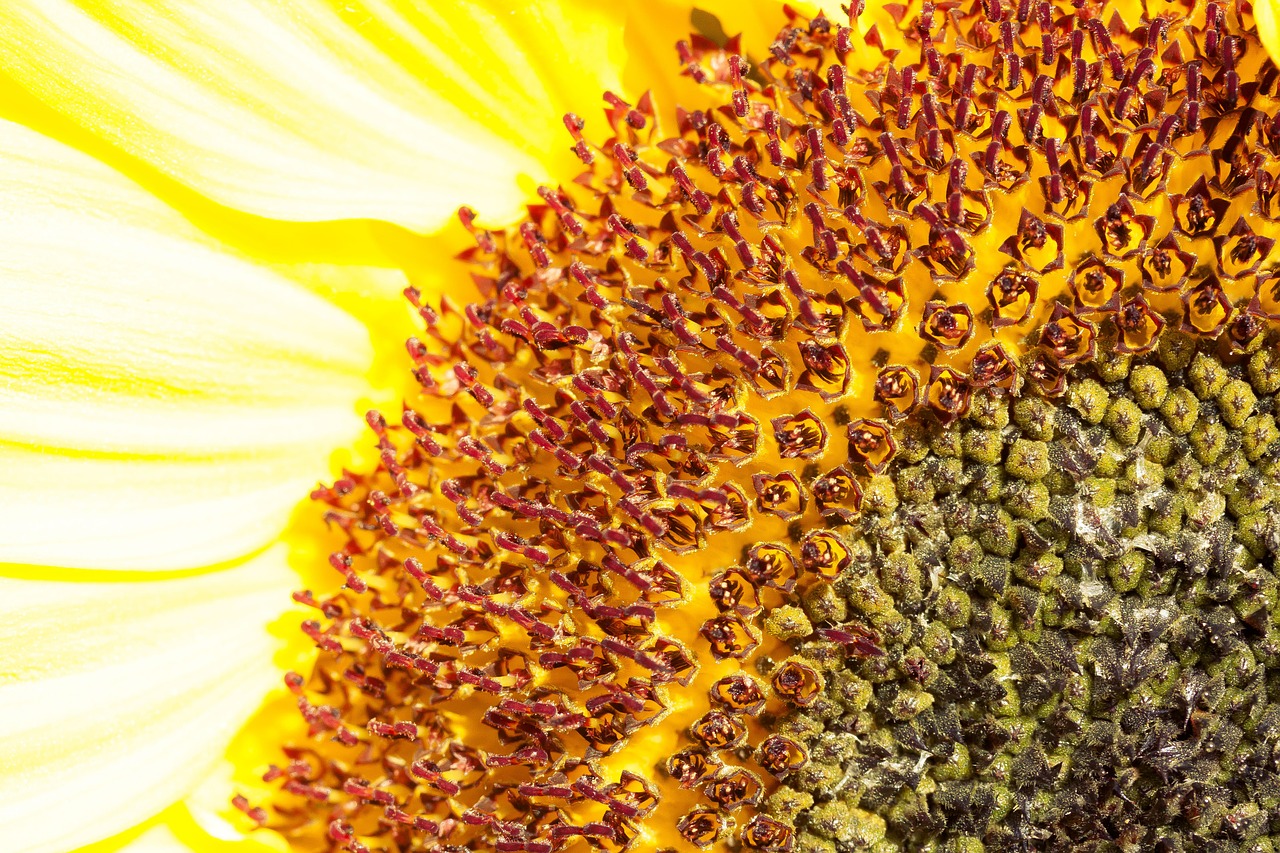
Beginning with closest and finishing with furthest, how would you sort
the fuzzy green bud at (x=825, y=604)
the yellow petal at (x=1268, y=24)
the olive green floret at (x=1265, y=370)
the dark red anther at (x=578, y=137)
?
the yellow petal at (x=1268, y=24) → the olive green floret at (x=1265, y=370) → the fuzzy green bud at (x=825, y=604) → the dark red anther at (x=578, y=137)

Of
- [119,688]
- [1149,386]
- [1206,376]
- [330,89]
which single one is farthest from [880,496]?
[119,688]

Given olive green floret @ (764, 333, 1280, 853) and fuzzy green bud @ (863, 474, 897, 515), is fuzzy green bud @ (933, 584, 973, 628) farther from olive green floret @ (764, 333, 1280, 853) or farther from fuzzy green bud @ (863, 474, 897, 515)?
fuzzy green bud @ (863, 474, 897, 515)

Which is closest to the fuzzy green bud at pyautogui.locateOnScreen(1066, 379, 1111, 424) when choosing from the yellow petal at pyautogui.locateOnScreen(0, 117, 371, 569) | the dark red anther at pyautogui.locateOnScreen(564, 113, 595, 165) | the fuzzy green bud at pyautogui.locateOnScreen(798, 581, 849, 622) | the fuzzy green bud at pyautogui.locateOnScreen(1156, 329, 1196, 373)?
the fuzzy green bud at pyautogui.locateOnScreen(1156, 329, 1196, 373)

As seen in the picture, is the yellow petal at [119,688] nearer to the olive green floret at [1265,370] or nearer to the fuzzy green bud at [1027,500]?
the fuzzy green bud at [1027,500]

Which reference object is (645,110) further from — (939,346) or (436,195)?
(939,346)

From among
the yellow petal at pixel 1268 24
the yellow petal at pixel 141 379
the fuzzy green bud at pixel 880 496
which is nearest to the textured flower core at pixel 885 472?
the fuzzy green bud at pixel 880 496

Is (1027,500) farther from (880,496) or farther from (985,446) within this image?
(880,496)
